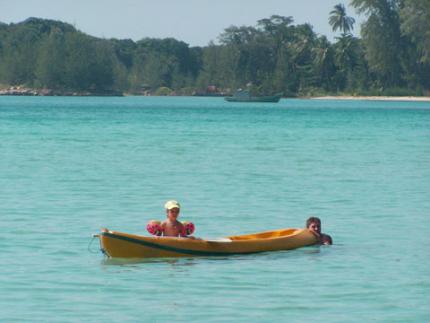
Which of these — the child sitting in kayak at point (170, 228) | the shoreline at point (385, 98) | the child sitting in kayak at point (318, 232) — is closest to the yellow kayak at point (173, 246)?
the child sitting in kayak at point (170, 228)

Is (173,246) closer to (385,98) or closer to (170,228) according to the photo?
(170,228)

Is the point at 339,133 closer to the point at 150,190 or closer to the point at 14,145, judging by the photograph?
the point at 14,145

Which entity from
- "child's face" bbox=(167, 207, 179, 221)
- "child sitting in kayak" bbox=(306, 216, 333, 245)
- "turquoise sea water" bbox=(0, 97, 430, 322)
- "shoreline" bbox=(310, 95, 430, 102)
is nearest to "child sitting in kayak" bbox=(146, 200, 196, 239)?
"child's face" bbox=(167, 207, 179, 221)

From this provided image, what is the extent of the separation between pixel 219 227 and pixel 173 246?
5775 mm

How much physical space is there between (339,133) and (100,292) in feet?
197

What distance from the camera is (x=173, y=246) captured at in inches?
806

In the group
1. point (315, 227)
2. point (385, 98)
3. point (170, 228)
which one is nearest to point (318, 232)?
point (315, 227)

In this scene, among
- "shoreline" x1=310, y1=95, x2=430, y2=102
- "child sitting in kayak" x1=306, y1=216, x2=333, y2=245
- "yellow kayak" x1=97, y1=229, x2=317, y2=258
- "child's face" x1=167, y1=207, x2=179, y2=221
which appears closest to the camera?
"yellow kayak" x1=97, y1=229, x2=317, y2=258

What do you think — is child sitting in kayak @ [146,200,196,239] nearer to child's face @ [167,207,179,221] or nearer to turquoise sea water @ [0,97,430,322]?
child's face @ [167,207,179,221]

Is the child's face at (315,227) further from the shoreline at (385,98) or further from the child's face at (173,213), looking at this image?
the shoreline at (385,98)

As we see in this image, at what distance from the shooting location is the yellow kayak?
20.2 metres

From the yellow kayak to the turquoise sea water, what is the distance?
17 cm

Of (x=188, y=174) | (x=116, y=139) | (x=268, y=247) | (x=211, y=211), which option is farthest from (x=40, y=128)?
(x=268, y=247)

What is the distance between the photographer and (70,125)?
88.7 metres
